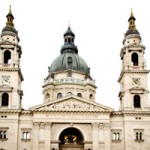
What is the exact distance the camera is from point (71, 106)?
60062mm

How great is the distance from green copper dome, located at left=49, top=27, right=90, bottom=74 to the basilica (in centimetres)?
1313

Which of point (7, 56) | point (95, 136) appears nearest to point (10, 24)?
point (7, 56)

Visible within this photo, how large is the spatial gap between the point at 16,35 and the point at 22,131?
570 inches

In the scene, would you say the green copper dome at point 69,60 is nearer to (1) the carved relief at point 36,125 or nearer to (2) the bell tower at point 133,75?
(2) the bell tower at point 133,75

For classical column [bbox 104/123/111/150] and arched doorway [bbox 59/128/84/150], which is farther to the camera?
arched doorway [bbox 59/128/84/150]

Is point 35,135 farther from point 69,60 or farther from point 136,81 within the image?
point 69,60

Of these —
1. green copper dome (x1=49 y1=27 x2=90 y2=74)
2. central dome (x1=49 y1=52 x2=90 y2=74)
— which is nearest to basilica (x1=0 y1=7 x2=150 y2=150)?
central dome (x1=49 y1=52 x2=90 y2=74)

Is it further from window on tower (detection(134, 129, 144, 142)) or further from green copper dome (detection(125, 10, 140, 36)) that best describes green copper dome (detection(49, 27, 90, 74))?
window on tower (detection(134, 129, 144, 142))

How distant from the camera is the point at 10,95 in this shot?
60156mm

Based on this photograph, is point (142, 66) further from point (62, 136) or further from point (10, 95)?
point (10, 95)

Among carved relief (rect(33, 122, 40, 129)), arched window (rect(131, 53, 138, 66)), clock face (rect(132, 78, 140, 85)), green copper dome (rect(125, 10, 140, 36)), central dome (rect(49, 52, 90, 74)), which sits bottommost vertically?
carved relief (rect(33, 122, 40, 129))

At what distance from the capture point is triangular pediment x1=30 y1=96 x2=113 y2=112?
2351 inches

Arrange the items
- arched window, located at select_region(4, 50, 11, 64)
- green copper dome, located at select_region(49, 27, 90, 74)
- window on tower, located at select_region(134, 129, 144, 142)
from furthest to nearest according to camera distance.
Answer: green copper dome, located at select_region(49, 27, 90, 74) → arched window, located at select_region(4, 50, 11, 64) → window on tower, located at select_region(134, 129, 144, 142)

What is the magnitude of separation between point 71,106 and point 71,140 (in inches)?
209
